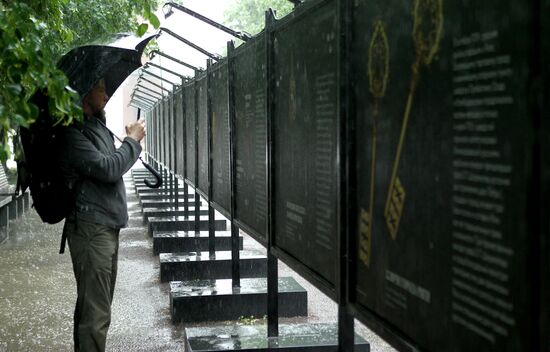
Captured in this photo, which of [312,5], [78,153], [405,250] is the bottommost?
[405,250]

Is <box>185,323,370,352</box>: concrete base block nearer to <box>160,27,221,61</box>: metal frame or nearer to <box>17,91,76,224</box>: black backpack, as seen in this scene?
<box>17,91,76,224</box>: black backpack

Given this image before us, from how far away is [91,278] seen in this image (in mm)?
4473

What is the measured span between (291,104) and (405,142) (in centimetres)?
152

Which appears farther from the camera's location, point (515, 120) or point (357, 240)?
point (357, 240)

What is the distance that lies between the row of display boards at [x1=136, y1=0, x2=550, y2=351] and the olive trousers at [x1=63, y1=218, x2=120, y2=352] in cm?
114

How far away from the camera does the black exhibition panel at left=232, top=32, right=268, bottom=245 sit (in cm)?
467

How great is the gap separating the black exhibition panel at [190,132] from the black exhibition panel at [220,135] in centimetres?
154

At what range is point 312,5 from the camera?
3381mm

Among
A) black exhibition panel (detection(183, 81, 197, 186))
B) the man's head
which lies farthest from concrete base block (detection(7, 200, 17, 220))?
the man's head

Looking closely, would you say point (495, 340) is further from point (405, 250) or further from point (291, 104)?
point (291, 104)

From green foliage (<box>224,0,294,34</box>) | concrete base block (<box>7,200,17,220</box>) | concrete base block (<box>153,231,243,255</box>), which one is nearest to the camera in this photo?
concrete base block (<box>153,231,243,255</box>)

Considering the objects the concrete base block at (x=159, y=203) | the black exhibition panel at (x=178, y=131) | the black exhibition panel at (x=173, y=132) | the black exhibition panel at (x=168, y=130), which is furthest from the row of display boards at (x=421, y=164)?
the concrete base block at (x=159, y=203)

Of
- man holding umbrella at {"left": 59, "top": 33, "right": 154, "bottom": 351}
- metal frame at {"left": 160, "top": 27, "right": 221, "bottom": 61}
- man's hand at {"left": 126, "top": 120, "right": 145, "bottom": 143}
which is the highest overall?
metal frame at {"left": 160, "top": 27, "right": 221, "bottom": 61}

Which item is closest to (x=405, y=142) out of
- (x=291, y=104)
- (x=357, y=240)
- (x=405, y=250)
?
(x=405, y=250)
